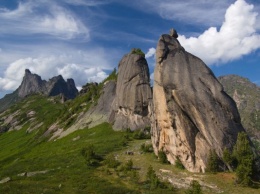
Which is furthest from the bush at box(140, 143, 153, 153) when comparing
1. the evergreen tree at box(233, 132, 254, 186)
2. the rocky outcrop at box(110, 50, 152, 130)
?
the rocky outcrop at box(110, 50, 152, 130)

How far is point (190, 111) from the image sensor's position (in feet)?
178

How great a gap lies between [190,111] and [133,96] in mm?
46408

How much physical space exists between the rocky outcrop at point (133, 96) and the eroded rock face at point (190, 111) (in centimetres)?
3515

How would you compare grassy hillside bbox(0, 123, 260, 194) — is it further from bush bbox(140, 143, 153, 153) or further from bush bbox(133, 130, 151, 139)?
bush bbox(133, 130, 151, 139)

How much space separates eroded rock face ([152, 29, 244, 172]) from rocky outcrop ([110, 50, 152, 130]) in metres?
35.1

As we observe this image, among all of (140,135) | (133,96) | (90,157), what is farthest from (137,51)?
(90,157)

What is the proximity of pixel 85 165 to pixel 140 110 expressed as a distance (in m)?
40.6


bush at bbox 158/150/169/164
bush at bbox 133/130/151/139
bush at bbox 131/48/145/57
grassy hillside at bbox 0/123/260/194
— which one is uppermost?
bush at bbox 131/48/145/57

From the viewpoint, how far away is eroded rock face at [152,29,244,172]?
2053 inches

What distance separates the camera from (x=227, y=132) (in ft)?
171

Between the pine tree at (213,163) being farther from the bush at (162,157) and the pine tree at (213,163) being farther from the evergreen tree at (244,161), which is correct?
the bush at (162,157)

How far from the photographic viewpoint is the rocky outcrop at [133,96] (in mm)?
97688

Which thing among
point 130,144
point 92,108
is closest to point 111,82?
point 92,108

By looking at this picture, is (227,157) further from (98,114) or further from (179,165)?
(98,114)
